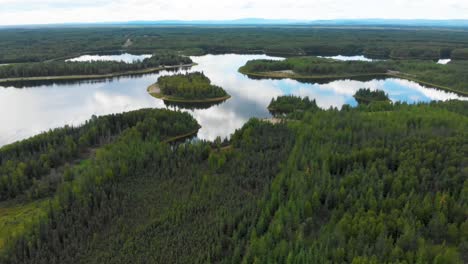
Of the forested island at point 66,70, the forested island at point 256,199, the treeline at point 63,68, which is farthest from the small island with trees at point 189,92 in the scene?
the forested island at point 256,199

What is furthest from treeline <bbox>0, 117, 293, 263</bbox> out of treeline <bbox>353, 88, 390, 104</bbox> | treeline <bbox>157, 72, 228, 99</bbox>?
treeline <bbox>353, 88, 390, 104</bbox>

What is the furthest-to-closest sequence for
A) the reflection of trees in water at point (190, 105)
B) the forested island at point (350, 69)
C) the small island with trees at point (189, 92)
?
the forested island at point (350, 69) → the small island with trees at point (189, 92) → the reflection of trees in water at point (190, 105)

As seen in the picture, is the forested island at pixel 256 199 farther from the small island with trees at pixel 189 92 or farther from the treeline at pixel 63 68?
the treeline at pixel 63 68

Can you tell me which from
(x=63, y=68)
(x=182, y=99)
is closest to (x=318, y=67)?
(x=182, y=99)

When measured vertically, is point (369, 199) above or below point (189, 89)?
below

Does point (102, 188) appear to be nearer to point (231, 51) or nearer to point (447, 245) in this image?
point (447, 245)

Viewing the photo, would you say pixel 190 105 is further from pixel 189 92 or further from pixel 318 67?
pixel 318 67
